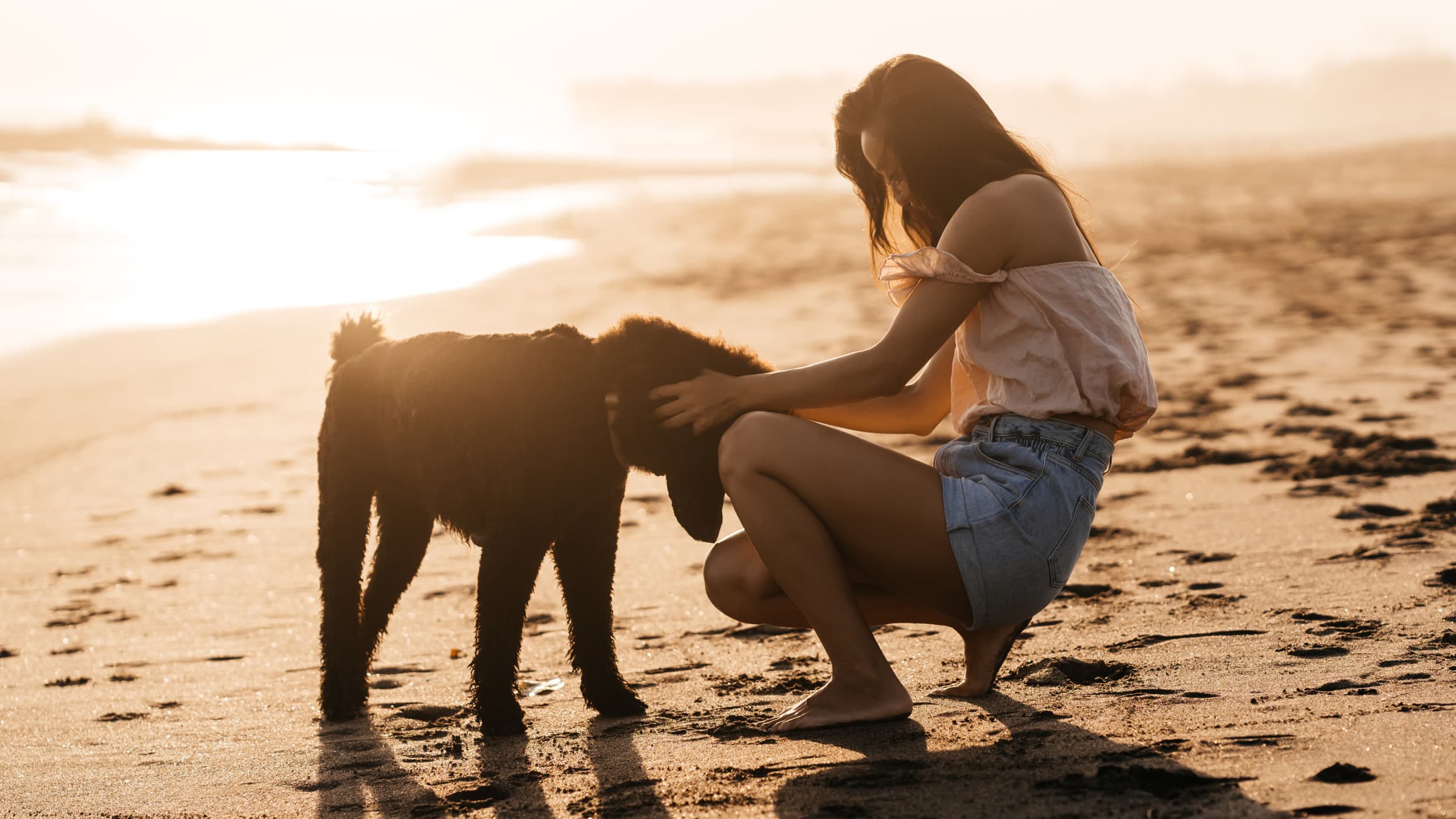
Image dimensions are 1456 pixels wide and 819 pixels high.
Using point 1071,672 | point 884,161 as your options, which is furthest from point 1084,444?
point 884,161

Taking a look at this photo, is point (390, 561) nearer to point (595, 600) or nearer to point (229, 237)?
point (595, 600)

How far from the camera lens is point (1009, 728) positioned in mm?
3139

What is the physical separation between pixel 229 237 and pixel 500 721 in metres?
16.2

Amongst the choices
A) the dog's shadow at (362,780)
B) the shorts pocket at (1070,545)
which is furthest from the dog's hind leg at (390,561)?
the shorts pocket at (1070,545)

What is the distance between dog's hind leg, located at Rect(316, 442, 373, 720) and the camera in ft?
13.2

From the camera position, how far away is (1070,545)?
3152 millimetres

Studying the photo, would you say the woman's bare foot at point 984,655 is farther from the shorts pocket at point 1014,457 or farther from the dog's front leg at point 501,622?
the dog's front leg at point 501,622

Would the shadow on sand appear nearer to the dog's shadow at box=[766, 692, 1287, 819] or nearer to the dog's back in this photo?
the dog's shadow at box=[766, 692, 1287, 819]

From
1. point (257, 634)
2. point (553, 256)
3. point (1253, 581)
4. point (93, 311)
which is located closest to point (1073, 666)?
point (1253, 581)

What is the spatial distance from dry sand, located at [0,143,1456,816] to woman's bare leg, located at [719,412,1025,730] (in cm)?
13

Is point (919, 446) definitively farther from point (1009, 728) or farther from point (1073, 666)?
point (1009, 728)

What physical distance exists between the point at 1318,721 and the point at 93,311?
38.9 ft

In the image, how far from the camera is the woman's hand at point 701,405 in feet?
10.9

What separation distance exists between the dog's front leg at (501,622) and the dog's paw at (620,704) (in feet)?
0.82
